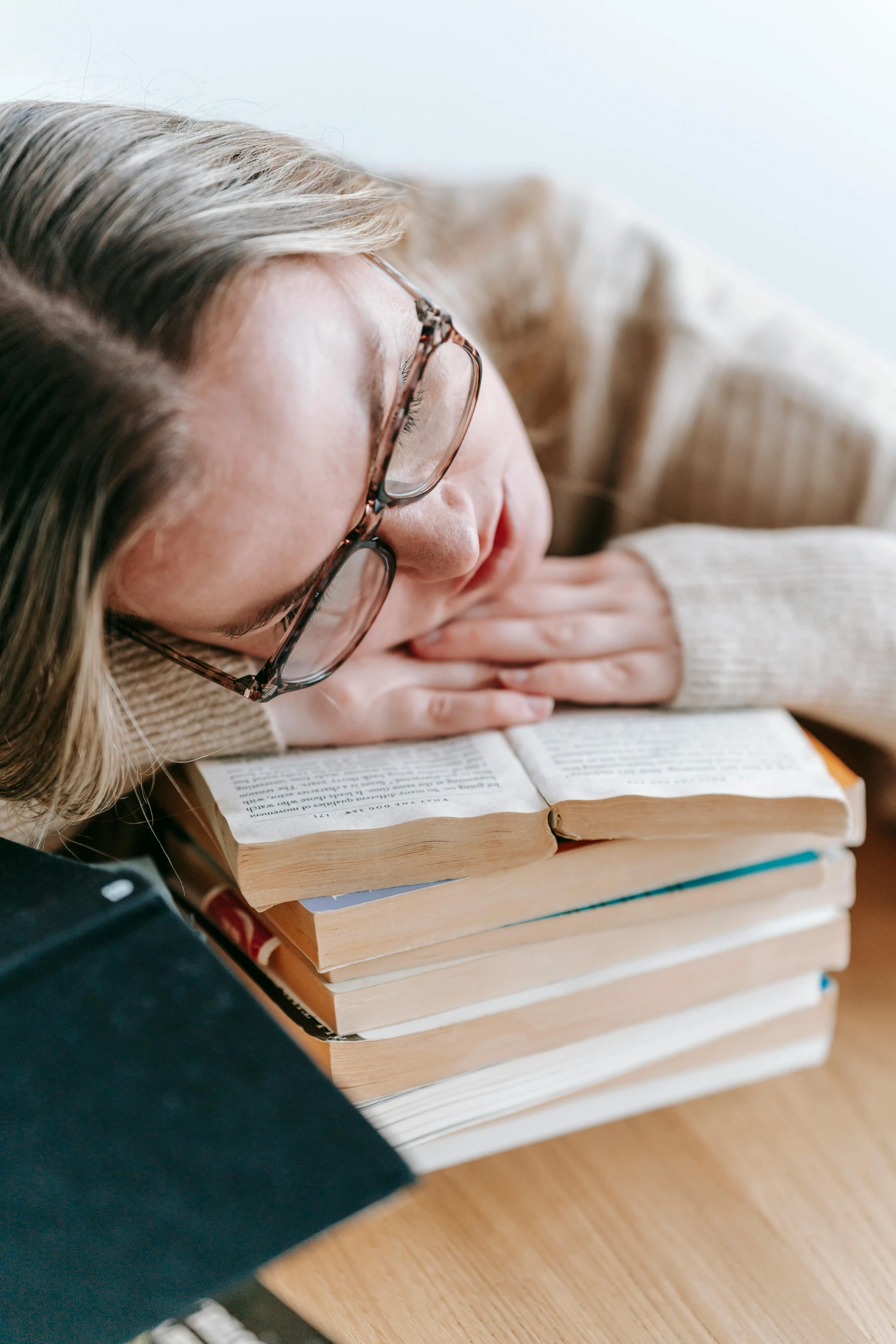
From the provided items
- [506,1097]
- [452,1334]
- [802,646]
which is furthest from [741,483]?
[452,1334]

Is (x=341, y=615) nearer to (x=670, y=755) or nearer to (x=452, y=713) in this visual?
(x=452, y=713)

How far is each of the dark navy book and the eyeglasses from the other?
20 centimetres

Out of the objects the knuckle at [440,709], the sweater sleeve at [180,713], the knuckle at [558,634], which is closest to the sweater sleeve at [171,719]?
the sweater sleeve at [180,713]

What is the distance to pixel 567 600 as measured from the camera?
754mm

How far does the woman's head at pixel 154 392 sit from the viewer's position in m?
0.47

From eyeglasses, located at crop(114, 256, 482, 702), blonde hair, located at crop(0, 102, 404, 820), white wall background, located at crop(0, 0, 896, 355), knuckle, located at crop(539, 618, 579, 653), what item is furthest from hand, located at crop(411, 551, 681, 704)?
white wall background, located at crop(0, 0, 896, 355)

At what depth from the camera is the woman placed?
1.58ft

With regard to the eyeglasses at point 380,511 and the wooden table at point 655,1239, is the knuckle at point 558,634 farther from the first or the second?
the wooden table at point 655,1239

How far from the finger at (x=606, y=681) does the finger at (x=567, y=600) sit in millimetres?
60

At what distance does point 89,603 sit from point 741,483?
619 mm

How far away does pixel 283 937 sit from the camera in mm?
542

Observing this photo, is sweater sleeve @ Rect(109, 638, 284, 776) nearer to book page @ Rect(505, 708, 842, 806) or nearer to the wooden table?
book page @ Rect(505, 708, 842, 806)

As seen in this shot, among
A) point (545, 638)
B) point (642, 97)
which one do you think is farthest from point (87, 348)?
point (642, 97)

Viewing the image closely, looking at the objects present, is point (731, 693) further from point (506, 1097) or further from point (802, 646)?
point (506, 1097)
